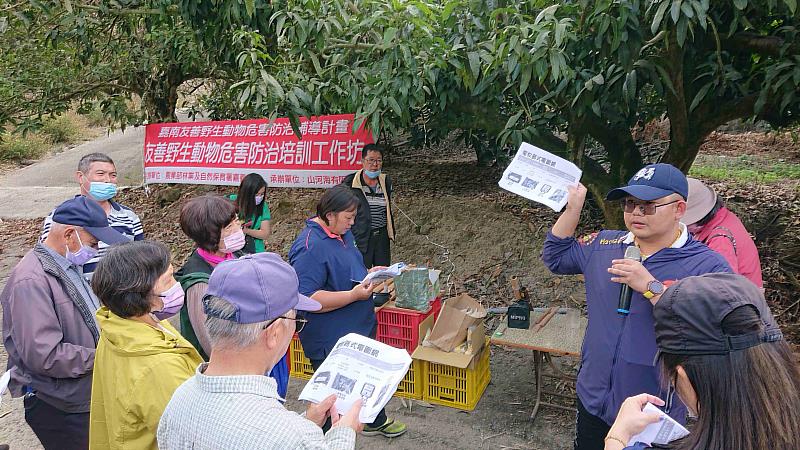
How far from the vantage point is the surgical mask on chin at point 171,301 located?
6.86 feet

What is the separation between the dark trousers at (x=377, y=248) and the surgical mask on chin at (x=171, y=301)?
2877 millimetres

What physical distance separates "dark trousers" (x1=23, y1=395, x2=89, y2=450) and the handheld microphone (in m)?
2.29

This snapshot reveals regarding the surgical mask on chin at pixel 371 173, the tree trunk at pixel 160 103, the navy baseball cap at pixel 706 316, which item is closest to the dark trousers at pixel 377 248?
the surgical mask on chin at pixel 371 173

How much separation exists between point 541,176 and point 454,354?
59.9 inches

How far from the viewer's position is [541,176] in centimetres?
Answer: 264

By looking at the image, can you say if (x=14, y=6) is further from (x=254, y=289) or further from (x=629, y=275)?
(x=629, y=275)

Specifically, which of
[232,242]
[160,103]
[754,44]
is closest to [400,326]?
[232,242]

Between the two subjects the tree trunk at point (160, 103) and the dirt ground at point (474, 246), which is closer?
the dirt ground at point (474, 246)

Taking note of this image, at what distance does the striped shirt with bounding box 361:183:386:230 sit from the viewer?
5043 millimetres

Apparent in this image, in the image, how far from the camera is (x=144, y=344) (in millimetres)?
1754

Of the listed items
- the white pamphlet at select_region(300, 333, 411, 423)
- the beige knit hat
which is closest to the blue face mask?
the white pamphlet at select_region(300, 333, 411, 423)

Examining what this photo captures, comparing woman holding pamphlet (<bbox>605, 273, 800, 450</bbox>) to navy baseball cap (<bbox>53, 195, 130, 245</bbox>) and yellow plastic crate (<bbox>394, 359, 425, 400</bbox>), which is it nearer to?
navy baseball cap (<bbox>53, 195, 130, 245</bbox>)

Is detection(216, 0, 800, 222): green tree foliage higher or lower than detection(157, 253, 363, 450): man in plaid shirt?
higher

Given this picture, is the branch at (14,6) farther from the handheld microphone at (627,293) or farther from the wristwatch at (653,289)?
the wristwatch at (653,289)
